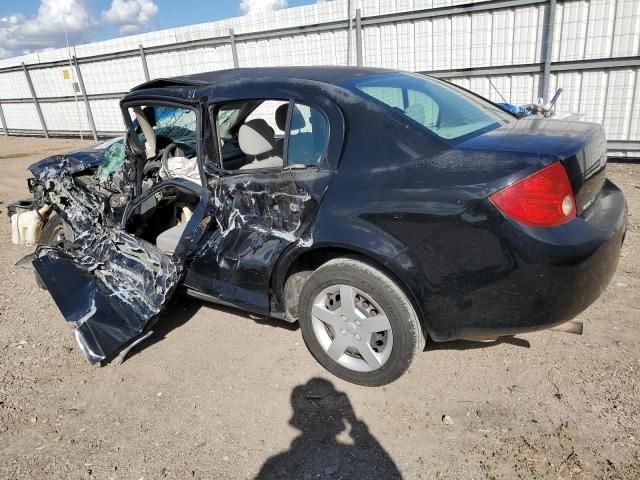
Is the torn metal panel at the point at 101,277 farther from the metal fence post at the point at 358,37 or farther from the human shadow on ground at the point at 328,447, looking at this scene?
the metal fence post at the point at 358,37

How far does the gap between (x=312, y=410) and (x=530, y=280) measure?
4.52ft

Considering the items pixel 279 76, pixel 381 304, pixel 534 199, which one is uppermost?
pixel 279 76

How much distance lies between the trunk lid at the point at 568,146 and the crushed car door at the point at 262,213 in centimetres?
82

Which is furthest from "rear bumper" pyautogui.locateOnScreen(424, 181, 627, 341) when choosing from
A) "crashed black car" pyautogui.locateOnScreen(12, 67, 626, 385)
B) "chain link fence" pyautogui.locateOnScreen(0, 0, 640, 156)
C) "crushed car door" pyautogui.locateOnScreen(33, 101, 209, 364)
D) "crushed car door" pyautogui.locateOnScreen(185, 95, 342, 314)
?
"chain link fence" pyautogui.locateOnScreen(0, 0, 640, 156)

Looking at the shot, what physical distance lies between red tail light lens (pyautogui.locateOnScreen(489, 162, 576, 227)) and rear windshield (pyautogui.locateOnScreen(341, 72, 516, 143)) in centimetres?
49

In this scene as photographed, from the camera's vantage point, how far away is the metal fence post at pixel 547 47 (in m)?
7.02

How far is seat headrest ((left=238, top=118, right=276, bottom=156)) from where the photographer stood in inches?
129

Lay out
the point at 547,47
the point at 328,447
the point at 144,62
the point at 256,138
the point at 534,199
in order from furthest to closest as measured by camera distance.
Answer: the point at 144,62
the point at 547,47
the point at 256,138
the point at 328,447
the point at 534,199

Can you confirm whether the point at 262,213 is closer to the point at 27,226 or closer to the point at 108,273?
the point at 108,273

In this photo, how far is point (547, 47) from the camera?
23.6 feet

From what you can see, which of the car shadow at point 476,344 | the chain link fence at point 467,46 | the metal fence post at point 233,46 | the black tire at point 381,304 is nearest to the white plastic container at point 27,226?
the black tire at point 381,304

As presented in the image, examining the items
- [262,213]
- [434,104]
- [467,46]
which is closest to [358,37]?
[467,46]

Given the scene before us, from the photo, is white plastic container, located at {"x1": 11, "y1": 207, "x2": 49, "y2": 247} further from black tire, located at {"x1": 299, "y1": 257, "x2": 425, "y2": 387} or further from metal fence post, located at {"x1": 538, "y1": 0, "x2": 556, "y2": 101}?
metal fence post, located at {"x1": 538, "y1": 0, "x2": 556, "y2": 101}

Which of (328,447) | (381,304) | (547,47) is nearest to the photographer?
(328,447)
